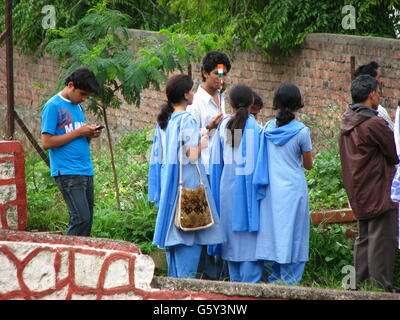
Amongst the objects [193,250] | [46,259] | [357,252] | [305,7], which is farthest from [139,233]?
[305,7]

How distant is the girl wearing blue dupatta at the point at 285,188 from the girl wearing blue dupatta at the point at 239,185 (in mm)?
95

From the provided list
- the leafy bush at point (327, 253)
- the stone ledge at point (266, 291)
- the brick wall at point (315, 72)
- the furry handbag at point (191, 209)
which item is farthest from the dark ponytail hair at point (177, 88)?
the brick wall at point (315, 72)

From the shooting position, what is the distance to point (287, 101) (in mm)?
6801

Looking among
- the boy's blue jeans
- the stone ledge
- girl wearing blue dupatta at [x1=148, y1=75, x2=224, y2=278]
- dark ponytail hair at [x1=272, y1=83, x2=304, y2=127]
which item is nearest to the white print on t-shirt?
the boy's blue jeans

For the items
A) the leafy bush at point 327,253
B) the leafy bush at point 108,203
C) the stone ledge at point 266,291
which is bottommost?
the leafy bush at point 327,253

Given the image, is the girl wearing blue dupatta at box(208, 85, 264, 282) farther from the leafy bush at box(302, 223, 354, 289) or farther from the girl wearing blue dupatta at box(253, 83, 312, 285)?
the leafy bush at box(302, 223, 354, 289)

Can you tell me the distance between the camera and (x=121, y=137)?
12859 millimetres

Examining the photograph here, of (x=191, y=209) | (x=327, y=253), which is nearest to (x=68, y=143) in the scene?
(x=191, y=209)

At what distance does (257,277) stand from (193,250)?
2.00 ft

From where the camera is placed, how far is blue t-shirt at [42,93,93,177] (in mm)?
6734

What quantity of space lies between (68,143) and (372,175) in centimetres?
235

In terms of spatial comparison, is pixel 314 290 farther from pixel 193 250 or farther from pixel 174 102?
pixel 174 102

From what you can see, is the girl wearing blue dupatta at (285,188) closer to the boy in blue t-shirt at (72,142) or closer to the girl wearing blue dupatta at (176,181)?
the girl wearing blue dupatta at (176,181)

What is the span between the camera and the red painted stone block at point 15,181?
7.46 metres
